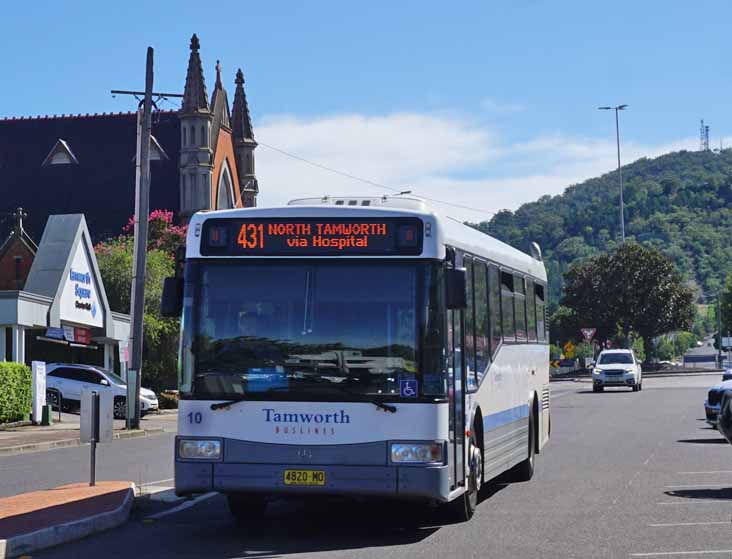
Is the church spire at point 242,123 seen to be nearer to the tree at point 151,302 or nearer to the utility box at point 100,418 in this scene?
the tree at point 151,302

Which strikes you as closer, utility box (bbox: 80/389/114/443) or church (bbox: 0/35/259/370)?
utility box (bbox: 80/389/114/443)

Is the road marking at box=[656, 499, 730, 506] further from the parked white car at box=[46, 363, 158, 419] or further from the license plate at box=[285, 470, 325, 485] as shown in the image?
the parked white car at box=[46, 363, 158, 419]

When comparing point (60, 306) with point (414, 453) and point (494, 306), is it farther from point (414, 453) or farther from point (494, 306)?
point (414, 453)

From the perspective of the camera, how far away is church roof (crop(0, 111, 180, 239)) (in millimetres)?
75188

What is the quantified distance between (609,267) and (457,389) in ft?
285

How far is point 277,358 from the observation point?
11.5 meters

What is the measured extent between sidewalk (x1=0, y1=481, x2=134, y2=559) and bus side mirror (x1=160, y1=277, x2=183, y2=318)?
80.4 inches

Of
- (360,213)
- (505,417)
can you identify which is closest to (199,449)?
(360,213)

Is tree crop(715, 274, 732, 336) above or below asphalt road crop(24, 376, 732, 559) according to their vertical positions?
above

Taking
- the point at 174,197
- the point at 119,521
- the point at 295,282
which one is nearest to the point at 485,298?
the point at 295,282

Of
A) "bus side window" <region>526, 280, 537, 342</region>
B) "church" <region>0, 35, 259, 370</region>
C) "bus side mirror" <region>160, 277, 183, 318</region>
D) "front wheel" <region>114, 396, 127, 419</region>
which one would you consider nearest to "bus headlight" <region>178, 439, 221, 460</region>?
"bus side mirror" <region>160, 277, 183, 318</region>

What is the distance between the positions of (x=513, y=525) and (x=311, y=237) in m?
3.31

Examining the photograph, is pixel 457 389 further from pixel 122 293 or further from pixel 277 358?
pixel 122 293

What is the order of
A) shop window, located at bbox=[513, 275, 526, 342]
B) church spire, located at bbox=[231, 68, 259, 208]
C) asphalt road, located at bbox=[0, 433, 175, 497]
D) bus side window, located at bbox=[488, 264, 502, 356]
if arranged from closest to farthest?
1. bus side window, located at bbox=[488, 264, 502, 356]
2. shop window, located at bbox=[513, 275, 526, 342]
3. asphalt road, located at bbox=[0, 433, 175, 497]
4. church spire, located at bbox=[231, 68, 259, 208]
